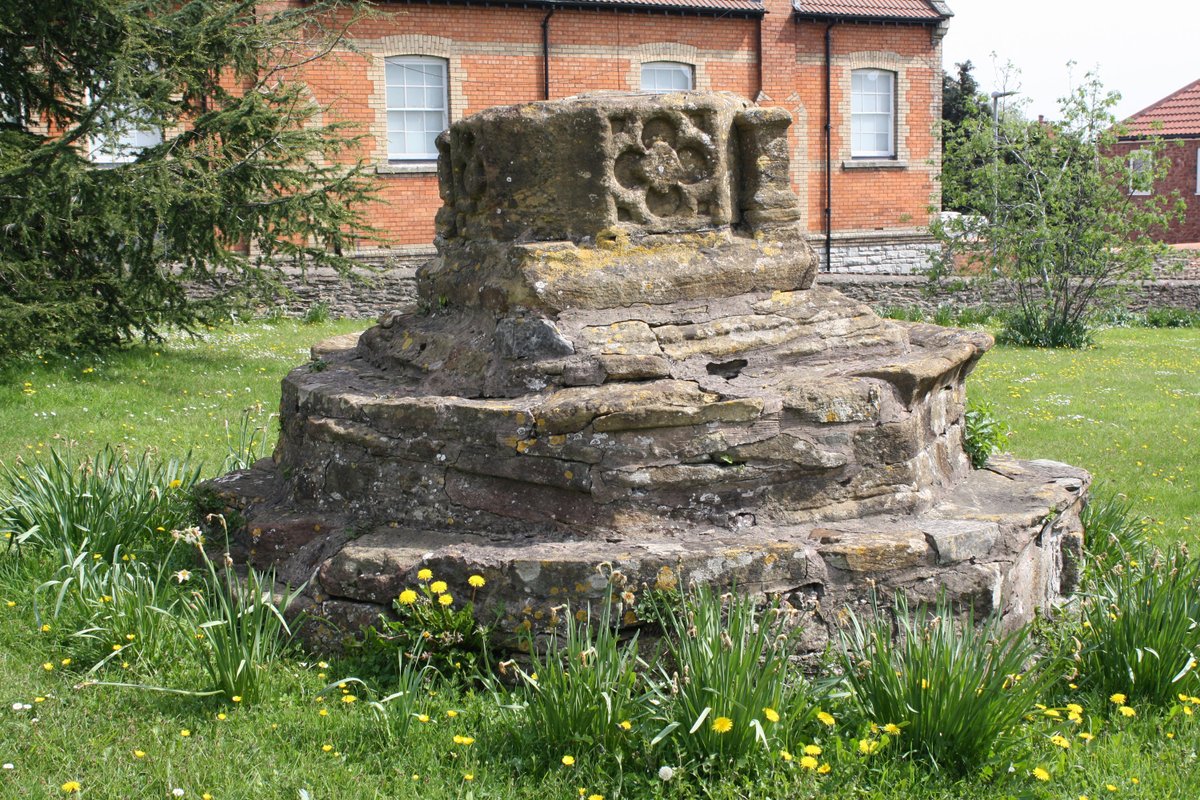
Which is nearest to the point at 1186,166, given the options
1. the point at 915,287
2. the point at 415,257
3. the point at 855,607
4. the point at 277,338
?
the point at 915,287

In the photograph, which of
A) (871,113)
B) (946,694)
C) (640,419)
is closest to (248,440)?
(640,419)

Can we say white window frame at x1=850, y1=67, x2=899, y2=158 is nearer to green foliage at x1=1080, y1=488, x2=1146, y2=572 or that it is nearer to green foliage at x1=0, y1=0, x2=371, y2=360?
green foliage at x1=0, y1=0, x2=371, y2=360

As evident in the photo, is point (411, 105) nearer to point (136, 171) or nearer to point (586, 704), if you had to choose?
point (136, 171)

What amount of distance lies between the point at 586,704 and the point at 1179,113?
34.8 m

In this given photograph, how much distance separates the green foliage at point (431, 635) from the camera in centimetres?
391

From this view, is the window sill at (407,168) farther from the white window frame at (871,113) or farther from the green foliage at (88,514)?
the green foliage at (88,514)

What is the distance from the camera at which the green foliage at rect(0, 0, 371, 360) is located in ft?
35.1

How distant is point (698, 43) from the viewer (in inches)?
830

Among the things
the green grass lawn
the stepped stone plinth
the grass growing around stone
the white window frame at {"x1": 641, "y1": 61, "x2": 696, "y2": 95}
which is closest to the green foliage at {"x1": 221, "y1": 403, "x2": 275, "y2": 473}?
the stepped stone plinth

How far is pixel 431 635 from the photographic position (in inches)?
155

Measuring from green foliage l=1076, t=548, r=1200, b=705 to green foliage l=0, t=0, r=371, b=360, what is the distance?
31.6 feet

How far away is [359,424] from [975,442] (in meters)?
2.97

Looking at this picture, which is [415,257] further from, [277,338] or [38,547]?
[38,547]

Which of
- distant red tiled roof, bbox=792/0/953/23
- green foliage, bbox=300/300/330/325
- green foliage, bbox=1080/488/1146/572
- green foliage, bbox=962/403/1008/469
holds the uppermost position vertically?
distant red tiled roof, bbox=792/0/953/23
